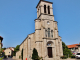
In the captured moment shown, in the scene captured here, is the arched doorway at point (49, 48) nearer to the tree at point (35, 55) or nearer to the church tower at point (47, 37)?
the church tower at point (47, 37)

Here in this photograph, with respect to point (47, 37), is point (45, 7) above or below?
above

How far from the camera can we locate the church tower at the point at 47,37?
3011cm

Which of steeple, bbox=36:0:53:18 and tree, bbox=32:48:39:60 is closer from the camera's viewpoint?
tree, bbox=32:48:39:60

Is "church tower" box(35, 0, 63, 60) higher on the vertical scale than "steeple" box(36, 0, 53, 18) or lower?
lower

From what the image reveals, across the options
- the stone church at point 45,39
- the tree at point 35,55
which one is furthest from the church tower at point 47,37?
the tree at point 35,55

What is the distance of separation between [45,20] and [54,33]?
18.5 feet

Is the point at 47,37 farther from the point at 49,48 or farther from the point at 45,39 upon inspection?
the point at 49,48

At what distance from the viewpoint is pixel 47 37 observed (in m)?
31.2

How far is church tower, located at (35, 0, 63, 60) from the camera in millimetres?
30109

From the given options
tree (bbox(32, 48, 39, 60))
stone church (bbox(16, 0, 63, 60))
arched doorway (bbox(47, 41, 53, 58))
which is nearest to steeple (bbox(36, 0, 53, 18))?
stone church (bbox(16, 0, 63, 60))

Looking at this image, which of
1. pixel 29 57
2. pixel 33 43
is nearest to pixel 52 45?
pixel 33 43

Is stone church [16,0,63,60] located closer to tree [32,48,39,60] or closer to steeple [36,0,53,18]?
steeple [36,0,53,18]

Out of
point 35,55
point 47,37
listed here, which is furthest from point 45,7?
point 35,55

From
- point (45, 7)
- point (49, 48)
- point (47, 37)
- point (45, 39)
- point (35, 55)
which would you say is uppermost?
point (45, 7)
